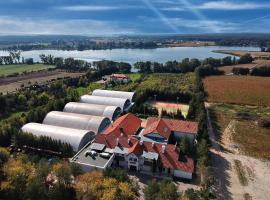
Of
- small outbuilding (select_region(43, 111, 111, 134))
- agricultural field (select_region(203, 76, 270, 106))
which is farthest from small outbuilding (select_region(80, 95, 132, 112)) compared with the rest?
agricultural field (select_region(203, 76, 270, 106))

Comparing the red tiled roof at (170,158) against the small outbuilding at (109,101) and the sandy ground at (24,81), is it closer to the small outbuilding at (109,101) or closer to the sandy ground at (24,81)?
the small outbuilding at (109,101)

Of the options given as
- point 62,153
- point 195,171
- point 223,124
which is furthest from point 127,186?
point 223,124

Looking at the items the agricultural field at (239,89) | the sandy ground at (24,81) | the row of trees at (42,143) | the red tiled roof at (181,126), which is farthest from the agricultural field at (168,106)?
the sandy ground at (24,81)

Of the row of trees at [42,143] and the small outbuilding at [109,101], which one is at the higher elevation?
the small outbuilding at [109,101]

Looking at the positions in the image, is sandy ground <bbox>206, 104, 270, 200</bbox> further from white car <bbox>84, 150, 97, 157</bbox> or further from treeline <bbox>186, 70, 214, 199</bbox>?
white car <bbox>84, 150, 97, 157</bbox>

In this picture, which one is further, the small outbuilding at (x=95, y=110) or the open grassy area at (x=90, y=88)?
the open grassy area at (x=90, y=88)

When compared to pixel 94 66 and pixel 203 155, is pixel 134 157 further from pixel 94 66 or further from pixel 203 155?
pixel 94 66

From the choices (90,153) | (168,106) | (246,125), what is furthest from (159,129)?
(168,106)
